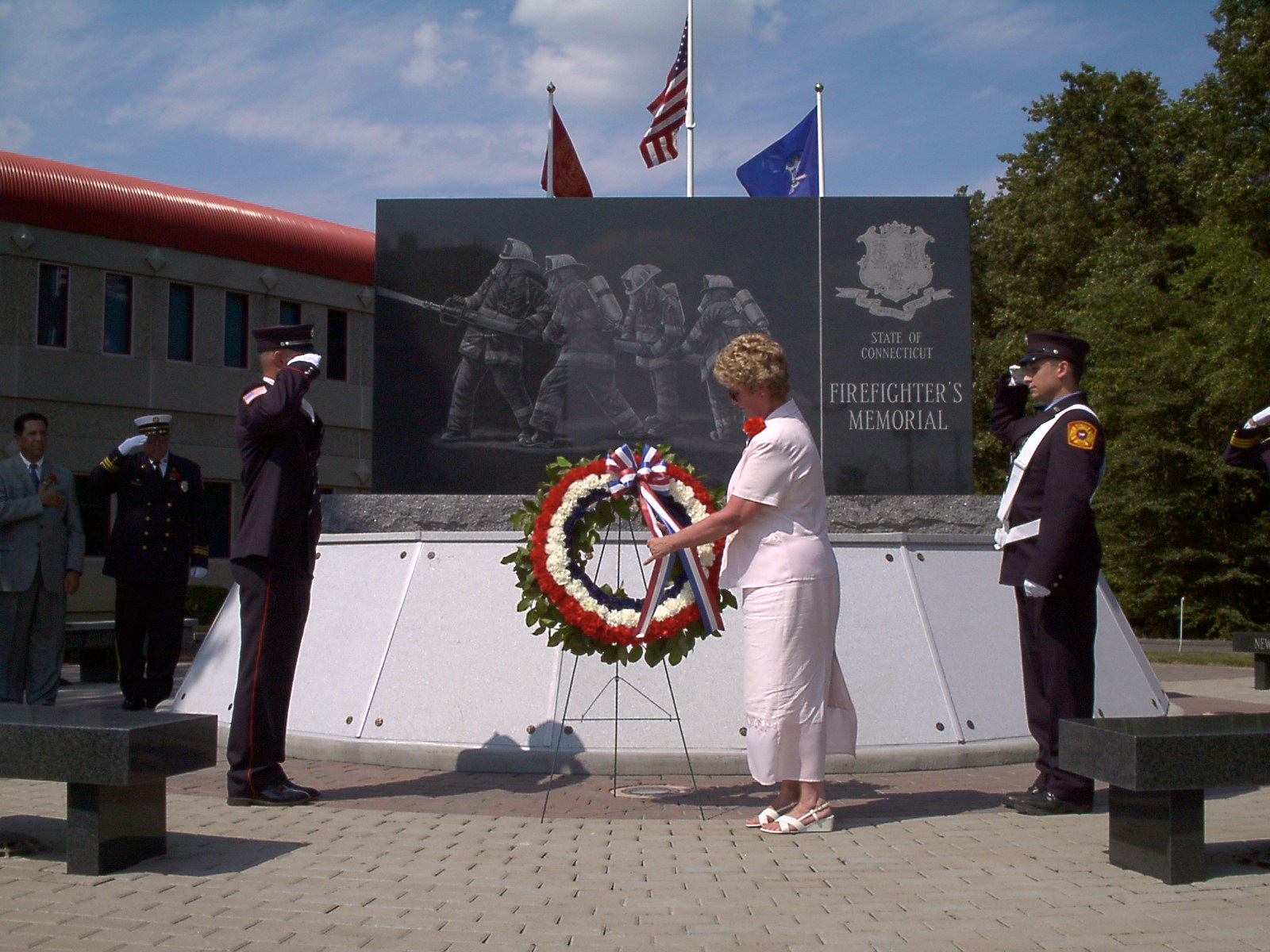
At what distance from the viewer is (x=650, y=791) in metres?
6.09

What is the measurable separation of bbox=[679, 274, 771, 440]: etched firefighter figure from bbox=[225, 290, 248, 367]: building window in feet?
70.2

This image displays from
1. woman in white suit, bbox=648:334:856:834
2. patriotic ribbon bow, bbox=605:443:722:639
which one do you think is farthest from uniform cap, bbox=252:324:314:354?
woman in white suit, bbox=648:334:856:834

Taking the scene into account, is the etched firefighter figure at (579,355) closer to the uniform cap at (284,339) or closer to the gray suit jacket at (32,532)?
the uniform cap at (284,339)

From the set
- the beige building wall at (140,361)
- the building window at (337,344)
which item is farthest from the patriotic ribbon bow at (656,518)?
the building window at (337,344)

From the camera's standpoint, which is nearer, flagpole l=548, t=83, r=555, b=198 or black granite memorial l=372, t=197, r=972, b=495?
black granite memorial l=372, t=197, r=972, b=495

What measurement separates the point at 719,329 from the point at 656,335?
A: 0.49 m

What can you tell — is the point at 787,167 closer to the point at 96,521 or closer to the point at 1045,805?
the point at 1045,805

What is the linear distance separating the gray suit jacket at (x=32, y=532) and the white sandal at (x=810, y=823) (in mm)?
5998

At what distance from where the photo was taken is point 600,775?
652cm

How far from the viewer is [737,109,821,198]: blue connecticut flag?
13.2 metres

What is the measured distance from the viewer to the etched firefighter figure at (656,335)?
9070mm

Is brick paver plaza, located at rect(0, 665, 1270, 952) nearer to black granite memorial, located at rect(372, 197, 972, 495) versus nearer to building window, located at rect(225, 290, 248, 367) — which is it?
black granite memorial, located at rect(372, 197, 972, 495)

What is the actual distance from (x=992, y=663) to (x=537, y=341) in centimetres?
412

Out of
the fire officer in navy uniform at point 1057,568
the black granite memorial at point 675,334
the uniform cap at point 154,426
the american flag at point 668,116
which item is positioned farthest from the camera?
the american flag at point 668,116
